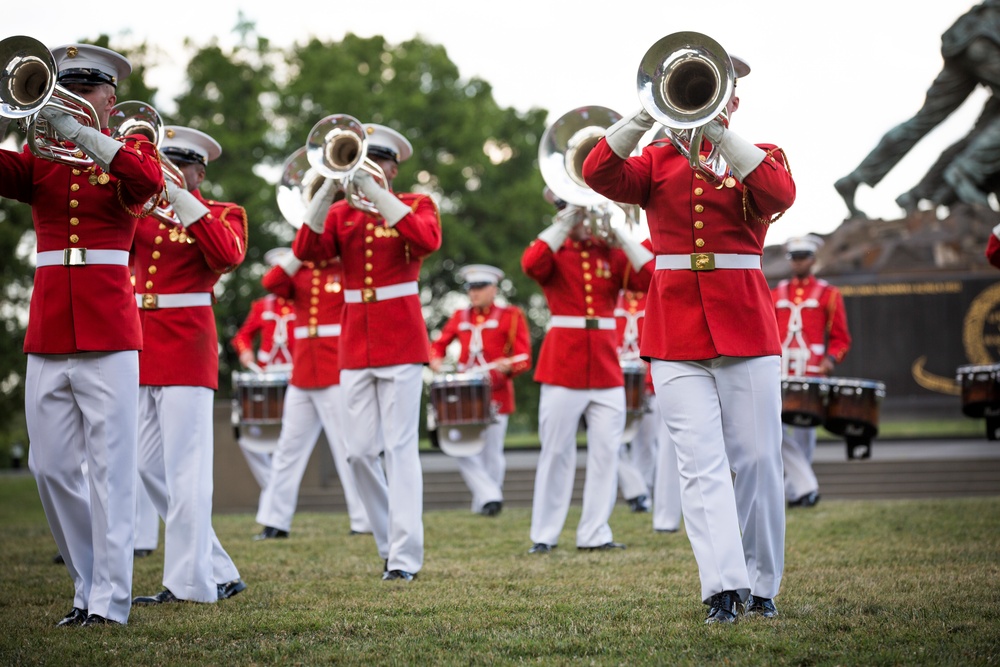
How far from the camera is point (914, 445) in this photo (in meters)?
19.1

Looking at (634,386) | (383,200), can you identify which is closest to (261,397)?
(634,386)

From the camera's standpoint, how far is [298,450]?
10508 mm

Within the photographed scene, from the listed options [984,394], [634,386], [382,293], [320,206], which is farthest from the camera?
[634,386]

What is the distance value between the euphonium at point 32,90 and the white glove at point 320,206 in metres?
1.86

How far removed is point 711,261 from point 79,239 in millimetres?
2842

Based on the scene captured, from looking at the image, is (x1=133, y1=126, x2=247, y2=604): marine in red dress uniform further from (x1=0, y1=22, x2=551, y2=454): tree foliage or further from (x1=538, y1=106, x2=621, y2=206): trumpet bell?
(x1=0, y1=22, x2=551, y2=454): tree foliage

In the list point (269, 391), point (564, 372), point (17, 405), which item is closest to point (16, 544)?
point (269, 391)

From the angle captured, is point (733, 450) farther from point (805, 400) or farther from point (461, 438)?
point (461, 438)

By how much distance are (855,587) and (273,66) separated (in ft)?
99.4

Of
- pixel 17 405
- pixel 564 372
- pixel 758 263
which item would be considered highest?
pixel 758 263

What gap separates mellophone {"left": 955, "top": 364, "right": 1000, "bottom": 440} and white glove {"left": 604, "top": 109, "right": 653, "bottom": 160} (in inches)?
196

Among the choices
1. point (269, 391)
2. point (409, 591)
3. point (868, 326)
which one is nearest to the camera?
point (409, 591)

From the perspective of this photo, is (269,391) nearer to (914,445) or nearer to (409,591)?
(409,591)

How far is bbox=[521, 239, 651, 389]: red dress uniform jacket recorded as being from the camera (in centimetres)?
875
